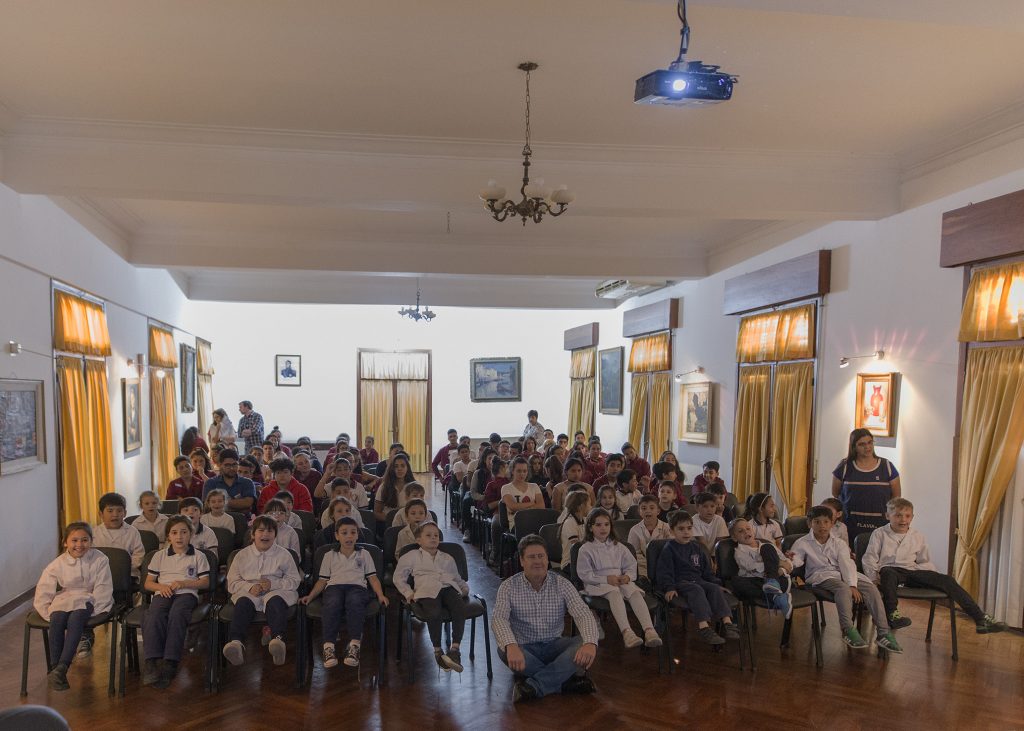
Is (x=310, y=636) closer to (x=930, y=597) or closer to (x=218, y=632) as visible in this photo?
(x=218, y=632)

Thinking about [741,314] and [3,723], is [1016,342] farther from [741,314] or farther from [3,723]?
[3,723]

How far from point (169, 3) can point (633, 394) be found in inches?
415

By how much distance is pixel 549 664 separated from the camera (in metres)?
4.46

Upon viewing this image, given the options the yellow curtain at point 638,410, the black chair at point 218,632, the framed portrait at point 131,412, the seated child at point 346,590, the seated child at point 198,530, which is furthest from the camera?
the yellow curtain at point 638,410

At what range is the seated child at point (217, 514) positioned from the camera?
5.91 m

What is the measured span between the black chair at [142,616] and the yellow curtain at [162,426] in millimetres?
6531

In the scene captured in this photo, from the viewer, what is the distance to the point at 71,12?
4.09 meters

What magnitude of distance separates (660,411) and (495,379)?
20.9 ft

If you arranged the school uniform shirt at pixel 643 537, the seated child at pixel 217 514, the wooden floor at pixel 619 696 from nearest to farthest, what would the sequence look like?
the wooden floor at pixel 619 696 → the school uniform shirt at pixel 643 537 → the seated child at pixel 217 514

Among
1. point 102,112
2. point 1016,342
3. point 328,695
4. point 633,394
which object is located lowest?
point 328,695

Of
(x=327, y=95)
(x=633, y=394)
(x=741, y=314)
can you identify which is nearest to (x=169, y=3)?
(x=327, y=95)

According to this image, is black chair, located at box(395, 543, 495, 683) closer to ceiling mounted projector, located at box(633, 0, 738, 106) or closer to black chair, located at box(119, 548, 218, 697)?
black chair, located at box(119, 548, 218, 697)

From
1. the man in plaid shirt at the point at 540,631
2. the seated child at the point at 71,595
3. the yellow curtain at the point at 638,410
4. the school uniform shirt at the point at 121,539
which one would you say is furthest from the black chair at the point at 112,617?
the yellow curtain at the point at 638,410

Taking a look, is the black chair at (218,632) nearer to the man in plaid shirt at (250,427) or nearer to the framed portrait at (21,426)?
the framed portrait at (21,426)
